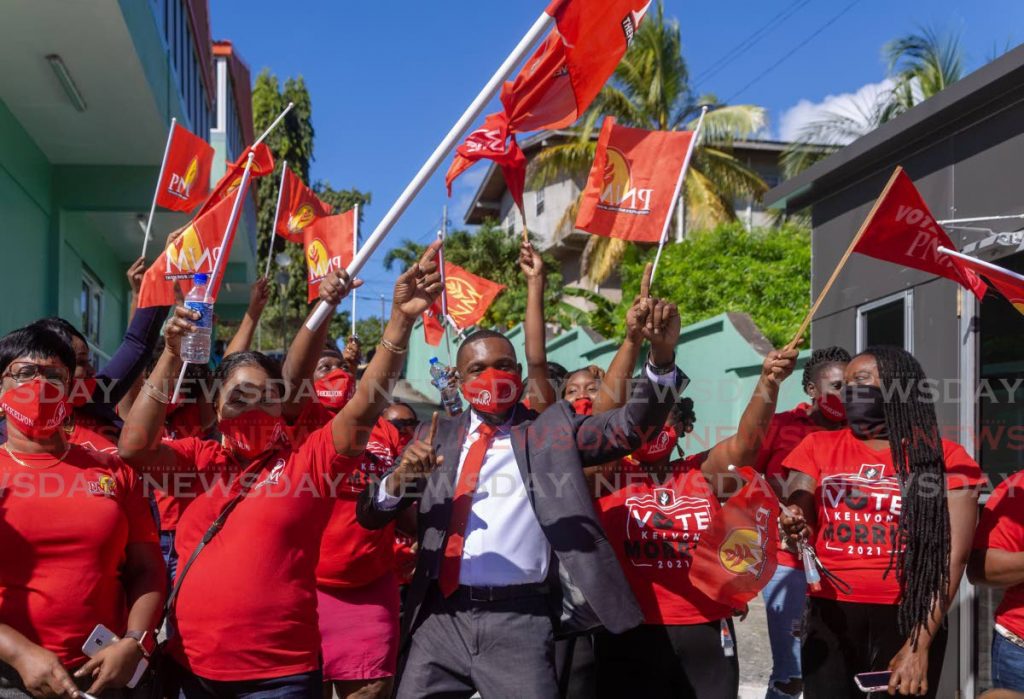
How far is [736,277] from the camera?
2058 cm

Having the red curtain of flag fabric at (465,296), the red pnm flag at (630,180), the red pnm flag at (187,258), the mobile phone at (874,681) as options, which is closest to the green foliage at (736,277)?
the red curtain of flag fabric at (465,296)

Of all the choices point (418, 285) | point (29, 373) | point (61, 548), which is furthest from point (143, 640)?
point (418, 285)

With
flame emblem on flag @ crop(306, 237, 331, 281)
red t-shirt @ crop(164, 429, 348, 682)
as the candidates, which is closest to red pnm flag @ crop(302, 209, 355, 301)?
flame emblem on flag @ crop(306, 237, 331, 281)

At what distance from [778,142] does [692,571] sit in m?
31.4

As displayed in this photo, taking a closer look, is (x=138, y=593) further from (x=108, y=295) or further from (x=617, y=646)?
(x=108, y=295)

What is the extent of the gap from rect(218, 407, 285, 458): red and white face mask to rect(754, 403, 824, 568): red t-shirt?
7.32 feet

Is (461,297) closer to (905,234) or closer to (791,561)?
(791,561)

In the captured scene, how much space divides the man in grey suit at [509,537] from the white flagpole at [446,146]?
0.59m

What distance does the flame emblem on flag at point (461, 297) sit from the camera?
7641 millimetres

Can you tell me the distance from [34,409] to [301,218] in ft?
16.9

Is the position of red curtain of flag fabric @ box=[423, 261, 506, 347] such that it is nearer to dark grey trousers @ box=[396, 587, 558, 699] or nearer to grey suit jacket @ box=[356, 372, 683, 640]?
grey suit jacket @ box=[356, 372, 683, 640]

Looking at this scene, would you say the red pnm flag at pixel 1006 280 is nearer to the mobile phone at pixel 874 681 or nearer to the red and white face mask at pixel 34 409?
the mobile phone at pixel 874 681

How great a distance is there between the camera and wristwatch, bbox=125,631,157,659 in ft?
11.0

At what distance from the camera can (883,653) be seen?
13.6ft
